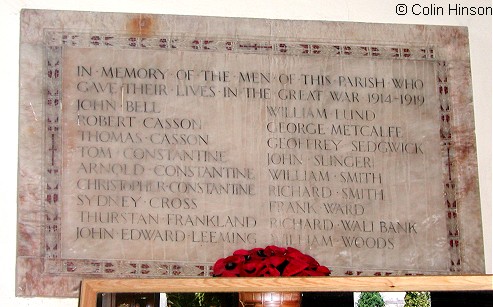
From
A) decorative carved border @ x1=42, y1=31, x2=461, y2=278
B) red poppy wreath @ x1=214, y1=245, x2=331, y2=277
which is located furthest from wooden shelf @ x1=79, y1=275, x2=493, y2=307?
decorative carved border @ x1=42, y1=31, x2=461, y2=278

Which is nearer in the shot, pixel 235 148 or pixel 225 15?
pixel 235 148

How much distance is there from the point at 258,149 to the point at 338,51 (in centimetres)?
82

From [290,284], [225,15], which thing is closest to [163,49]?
[225,15]

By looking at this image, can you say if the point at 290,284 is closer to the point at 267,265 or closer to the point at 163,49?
the point at 267,265

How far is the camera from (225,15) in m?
5.75

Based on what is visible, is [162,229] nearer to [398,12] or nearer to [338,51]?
[338,51]

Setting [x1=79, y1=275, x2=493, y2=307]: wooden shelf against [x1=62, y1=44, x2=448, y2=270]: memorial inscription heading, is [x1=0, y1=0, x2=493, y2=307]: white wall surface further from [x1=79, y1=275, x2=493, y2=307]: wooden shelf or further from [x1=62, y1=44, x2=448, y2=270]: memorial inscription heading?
[x1=79, y1=275, x2=493, y2=307]: wooden shelf

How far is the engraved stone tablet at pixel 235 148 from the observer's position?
5.27 metres

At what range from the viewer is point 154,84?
5543 mm

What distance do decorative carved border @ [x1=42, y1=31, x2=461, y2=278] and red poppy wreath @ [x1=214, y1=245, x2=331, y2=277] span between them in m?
0.95

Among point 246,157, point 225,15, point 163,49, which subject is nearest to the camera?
point 246,157

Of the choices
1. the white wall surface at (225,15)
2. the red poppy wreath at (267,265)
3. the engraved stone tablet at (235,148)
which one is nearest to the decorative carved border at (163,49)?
the engraved stone tablet at (235,148)

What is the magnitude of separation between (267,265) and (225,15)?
83.9 inches

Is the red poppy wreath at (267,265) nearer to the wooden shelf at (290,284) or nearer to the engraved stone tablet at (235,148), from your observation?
the wooden shelf at (290,284)
